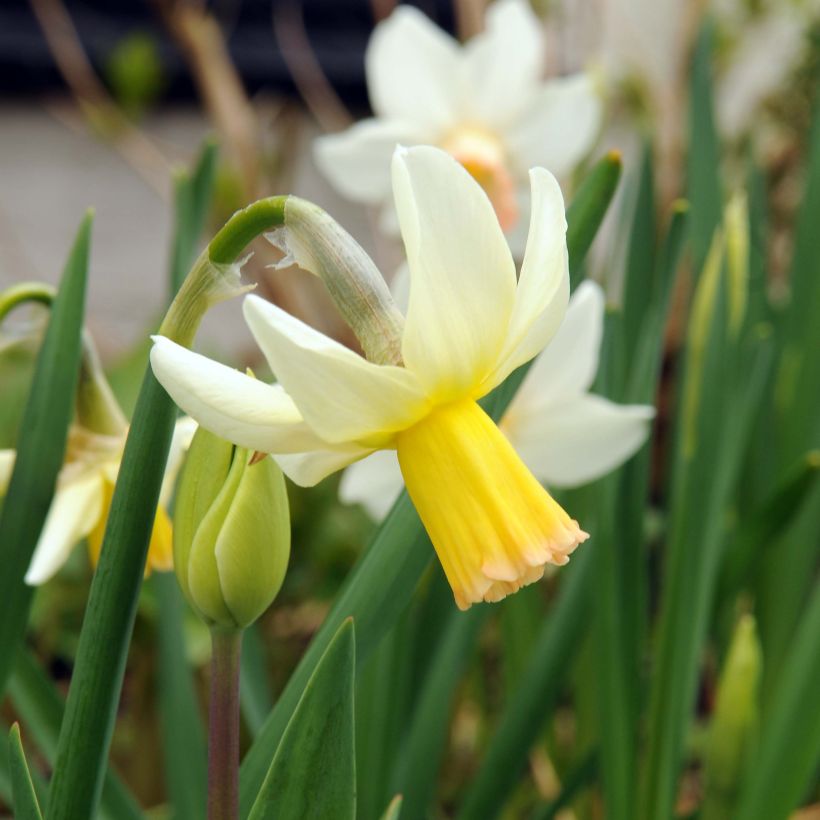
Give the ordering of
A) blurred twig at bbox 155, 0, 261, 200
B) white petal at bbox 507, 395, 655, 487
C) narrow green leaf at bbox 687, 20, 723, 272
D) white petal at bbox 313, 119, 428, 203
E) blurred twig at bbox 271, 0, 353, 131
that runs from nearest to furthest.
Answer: white petal at bbox 507, 395, 655, 487 → narrow green leaf at bbox 687, 20, 723, 272 → white petal at bbox 313, 119, 428, 203 → blurred twig at bbox 155, 0, 261, 200 → blurred twig at bbox 271, 0, 353, 131

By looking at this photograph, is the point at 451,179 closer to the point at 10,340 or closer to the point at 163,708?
the point at 10,340

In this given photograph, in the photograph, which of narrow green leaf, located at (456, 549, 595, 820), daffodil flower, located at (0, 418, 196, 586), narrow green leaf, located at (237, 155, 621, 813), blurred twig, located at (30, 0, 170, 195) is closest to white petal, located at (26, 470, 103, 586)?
daffodil flower, located at (0, 418, 196, 586)

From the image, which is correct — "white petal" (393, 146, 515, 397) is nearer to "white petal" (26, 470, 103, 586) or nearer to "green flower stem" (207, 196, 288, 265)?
"green flower stem" (207, 196, 288, 265)

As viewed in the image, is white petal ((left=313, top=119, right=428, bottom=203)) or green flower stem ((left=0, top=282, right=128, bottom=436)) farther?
white petal ((left=313, top=119, right=428, bottom=203))

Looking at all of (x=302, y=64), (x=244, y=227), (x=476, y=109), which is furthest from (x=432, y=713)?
(x=302, y=64)

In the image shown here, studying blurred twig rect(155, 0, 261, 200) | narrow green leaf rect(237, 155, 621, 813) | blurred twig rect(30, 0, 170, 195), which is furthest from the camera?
blurred twig rect(30, 0, 170, 195)

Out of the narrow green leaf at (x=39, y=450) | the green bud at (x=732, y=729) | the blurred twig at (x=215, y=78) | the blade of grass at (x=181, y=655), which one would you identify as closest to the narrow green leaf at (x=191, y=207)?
the blade of grass at (x=181, y=655)
